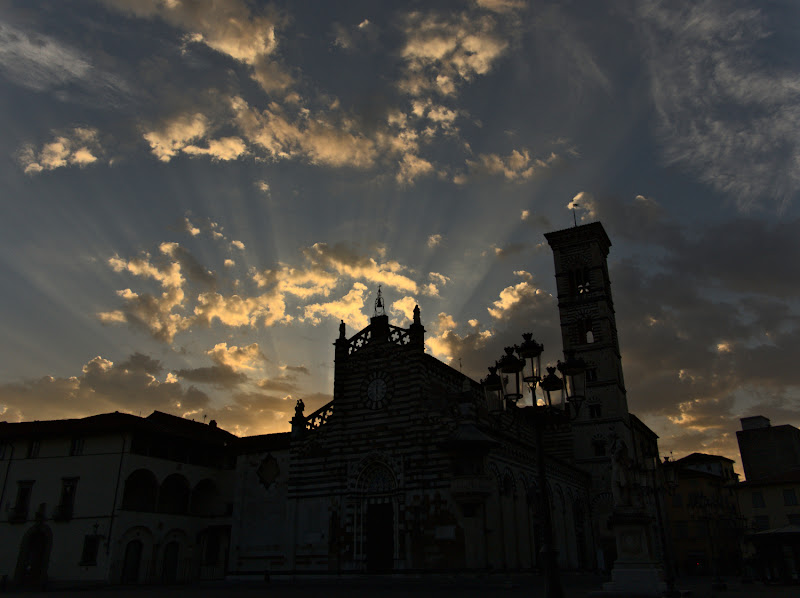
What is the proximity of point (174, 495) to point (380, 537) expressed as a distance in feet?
58.8

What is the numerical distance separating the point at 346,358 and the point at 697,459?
5163 cm

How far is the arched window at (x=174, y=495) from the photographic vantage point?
136 feet

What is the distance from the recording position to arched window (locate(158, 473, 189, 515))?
41500mm

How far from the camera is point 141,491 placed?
131ft

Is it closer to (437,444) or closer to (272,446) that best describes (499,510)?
(437,444)

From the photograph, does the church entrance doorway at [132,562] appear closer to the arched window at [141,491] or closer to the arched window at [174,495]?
the arched window at [141,491]

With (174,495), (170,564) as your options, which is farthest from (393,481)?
(174,495)

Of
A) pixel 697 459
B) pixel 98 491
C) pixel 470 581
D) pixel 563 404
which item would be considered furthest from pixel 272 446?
pixel 697 459

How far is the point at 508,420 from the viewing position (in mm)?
41656

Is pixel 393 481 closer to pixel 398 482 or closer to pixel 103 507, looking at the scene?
pixel 398 482

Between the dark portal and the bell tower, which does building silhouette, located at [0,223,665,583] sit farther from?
the bell tower

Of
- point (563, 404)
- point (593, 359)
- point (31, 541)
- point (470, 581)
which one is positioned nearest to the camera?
point (563, 404)

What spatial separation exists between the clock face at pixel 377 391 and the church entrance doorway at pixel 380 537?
5.34m

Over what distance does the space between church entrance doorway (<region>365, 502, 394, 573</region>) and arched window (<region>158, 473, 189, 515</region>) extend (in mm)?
16084
